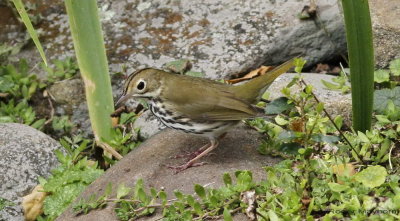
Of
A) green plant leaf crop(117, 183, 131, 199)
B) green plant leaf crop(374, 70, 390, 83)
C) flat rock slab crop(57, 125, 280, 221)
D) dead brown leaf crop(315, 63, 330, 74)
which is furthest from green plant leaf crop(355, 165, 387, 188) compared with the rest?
dead brown leaf crop(315, 63, 330, 74)

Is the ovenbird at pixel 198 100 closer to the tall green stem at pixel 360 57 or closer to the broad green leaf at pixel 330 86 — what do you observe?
the tall green stem at pixel 360 57

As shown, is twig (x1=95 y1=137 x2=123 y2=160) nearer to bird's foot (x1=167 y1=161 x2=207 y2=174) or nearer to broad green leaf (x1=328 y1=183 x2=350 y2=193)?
bird's foot (x1=167 y1=161 x2=207 y2=174)

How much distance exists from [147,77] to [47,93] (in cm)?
138

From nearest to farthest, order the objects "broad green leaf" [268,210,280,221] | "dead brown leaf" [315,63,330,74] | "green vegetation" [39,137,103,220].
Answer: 1. "broad green leaf" [268,210,280,221]
2. "green vegetation" [39,137,103,220]
3. "dead brown leaf" [315,63,330,74]

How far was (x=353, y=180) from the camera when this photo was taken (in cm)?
307

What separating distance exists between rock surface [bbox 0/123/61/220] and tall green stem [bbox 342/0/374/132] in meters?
1.74

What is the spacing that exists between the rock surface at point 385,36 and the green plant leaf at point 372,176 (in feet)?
5.50

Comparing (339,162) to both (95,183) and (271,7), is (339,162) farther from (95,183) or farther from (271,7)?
(271,7)

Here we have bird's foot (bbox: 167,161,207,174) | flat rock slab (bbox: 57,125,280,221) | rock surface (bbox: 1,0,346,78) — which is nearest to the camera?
flat rock slab (bbox: 57,125,280,221)

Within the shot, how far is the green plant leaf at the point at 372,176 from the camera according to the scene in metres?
2.99

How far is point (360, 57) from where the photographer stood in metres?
3.32

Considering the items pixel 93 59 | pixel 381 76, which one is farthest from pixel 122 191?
pixel 381 76

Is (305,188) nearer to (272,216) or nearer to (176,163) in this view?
(272,216)

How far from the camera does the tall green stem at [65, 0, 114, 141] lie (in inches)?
154
